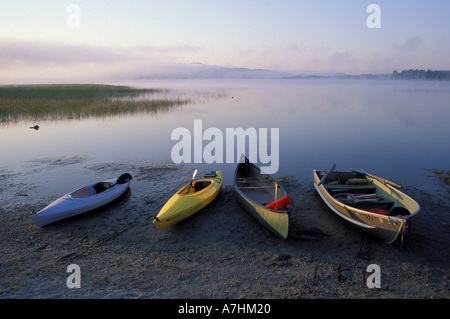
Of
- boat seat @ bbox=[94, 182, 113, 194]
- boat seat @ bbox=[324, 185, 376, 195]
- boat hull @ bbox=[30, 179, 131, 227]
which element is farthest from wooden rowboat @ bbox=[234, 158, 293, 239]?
boat seat @ bbox=[94, 182, 113, 194]

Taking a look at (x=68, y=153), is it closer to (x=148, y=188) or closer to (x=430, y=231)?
(x=148, y=188)

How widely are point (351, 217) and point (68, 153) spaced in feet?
52.0

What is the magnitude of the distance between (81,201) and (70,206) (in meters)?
0.37

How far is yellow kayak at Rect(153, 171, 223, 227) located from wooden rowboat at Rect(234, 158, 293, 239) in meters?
0.91

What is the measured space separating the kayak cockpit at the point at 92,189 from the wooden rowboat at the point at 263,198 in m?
4.89

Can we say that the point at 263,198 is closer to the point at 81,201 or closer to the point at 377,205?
the point at 377,205

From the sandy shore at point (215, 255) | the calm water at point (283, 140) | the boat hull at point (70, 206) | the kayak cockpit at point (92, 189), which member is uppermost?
the calm water at point (283, 140)

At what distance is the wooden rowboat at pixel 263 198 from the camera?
8055mm

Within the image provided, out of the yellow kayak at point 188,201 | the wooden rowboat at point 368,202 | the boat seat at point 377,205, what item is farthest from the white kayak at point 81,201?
the boat seat at point 377,205

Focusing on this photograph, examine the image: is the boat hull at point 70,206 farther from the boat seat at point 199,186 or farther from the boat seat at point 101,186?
the boat seat at point 199,186

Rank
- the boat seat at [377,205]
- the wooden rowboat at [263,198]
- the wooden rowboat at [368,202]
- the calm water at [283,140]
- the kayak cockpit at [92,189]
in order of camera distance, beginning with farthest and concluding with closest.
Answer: the calm water at [283,140] < the kayak cockpit at [92,189] < the boat seat at [377,205] < the wooden rowboat at [263,198] < the wooden rowboat at [368,202]

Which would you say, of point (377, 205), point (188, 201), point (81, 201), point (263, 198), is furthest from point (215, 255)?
point (377, 205)

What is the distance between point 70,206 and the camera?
931 centimetres
